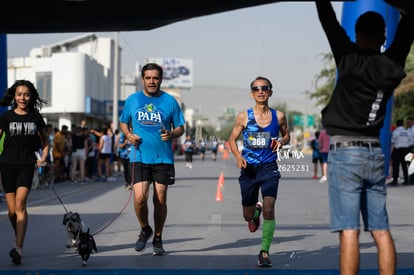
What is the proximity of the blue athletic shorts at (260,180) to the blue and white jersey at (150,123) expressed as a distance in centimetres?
90

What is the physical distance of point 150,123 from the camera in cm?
886

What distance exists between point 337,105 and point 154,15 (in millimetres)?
2137

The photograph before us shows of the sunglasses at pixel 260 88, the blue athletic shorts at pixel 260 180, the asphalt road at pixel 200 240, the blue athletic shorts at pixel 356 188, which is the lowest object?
the asphalt road at pixel 200 240

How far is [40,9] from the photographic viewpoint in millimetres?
6887

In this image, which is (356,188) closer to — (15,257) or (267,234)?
(267,234)

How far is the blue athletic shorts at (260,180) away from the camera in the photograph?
845 centimetres

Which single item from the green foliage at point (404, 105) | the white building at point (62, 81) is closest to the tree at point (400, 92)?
the green foliage at point (404, 105)

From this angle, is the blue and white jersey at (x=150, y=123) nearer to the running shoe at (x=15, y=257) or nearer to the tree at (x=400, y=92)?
the running shoe at (x=15, y=257)

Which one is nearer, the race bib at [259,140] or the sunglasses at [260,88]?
the race bib at [259,140]

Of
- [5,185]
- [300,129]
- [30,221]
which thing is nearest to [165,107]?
[5,185]

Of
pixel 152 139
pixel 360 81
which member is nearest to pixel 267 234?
pixel 152 139

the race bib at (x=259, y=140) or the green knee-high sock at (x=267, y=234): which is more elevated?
the race bib at (x=259, y=140)

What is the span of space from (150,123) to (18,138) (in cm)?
142

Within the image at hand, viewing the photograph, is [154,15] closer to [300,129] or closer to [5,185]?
[5,185]
